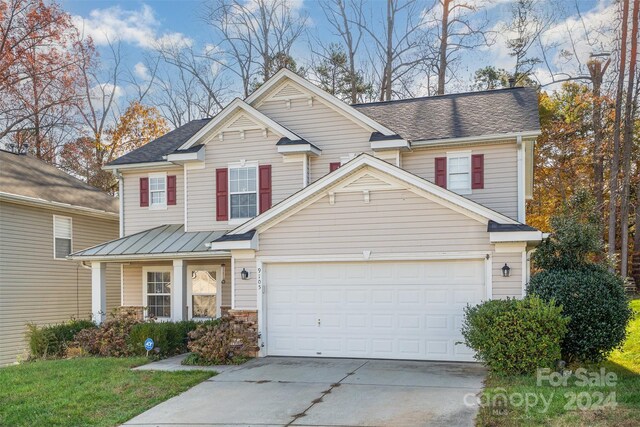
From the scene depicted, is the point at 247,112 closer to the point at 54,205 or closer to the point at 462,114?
the point at 462,114

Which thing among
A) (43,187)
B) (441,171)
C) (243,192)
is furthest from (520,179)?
(43,187)

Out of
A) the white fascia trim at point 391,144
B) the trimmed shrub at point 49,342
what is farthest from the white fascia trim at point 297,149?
the trimmed shrub at point 49,342

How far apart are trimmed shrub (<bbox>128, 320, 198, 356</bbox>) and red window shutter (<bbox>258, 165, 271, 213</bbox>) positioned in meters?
3.96

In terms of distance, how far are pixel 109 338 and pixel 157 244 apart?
3.05 metres

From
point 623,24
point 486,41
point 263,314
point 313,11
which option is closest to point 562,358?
point 263,314

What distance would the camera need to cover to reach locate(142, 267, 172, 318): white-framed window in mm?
16625

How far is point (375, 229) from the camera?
37.9 ft

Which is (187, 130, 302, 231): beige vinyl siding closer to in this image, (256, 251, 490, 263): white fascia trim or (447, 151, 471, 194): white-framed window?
(256, 251, 490, 263): white fascia trim

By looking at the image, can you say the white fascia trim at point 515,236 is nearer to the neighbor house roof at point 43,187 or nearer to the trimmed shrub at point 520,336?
the trimmed shrub at point 520,336

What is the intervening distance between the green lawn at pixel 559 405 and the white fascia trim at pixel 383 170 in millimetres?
3164

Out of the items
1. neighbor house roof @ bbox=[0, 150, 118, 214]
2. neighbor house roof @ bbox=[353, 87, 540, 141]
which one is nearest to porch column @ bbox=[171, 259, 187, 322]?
neighbor house roof @ bbox=[0, 150, 118, 214]

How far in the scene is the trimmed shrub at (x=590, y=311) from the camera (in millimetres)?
9828

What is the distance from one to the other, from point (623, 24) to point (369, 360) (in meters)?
17.0

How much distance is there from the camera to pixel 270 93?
15531 mm
